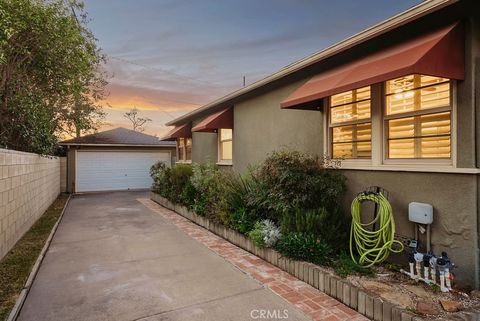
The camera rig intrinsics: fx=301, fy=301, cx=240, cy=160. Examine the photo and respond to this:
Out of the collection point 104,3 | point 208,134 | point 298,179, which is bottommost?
point 298,179

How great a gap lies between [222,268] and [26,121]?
789 cm

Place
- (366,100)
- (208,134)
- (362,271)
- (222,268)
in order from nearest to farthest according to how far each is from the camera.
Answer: (362,271) → (222,268) → (366,100) → (208,134)

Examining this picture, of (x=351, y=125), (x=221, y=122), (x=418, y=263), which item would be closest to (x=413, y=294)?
(x=418, y=263)

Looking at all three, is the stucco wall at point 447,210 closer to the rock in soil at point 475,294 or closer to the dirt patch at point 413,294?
the rock in soil at point 475,294

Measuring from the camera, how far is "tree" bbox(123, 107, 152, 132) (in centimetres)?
4059

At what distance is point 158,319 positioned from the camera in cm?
350

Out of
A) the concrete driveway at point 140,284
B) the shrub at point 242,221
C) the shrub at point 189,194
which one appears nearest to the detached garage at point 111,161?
the shrub at point 189,194

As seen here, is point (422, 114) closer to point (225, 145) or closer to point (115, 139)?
point (225, 145)

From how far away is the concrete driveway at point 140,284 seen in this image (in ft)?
12.1

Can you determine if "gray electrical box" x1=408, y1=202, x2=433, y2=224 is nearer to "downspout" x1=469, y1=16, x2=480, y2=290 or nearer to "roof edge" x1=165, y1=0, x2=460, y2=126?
"downspout" x1=469, y1=16, x2=480, y2=290

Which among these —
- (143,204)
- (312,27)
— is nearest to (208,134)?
(143,204)

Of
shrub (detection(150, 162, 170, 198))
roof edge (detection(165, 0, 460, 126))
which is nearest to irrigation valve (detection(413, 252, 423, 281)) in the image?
roof edge (detection(165, 0, 460, 126))

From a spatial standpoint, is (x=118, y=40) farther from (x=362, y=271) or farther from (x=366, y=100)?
(x=362, y=271)

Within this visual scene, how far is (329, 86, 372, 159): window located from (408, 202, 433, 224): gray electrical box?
56.1 inches
